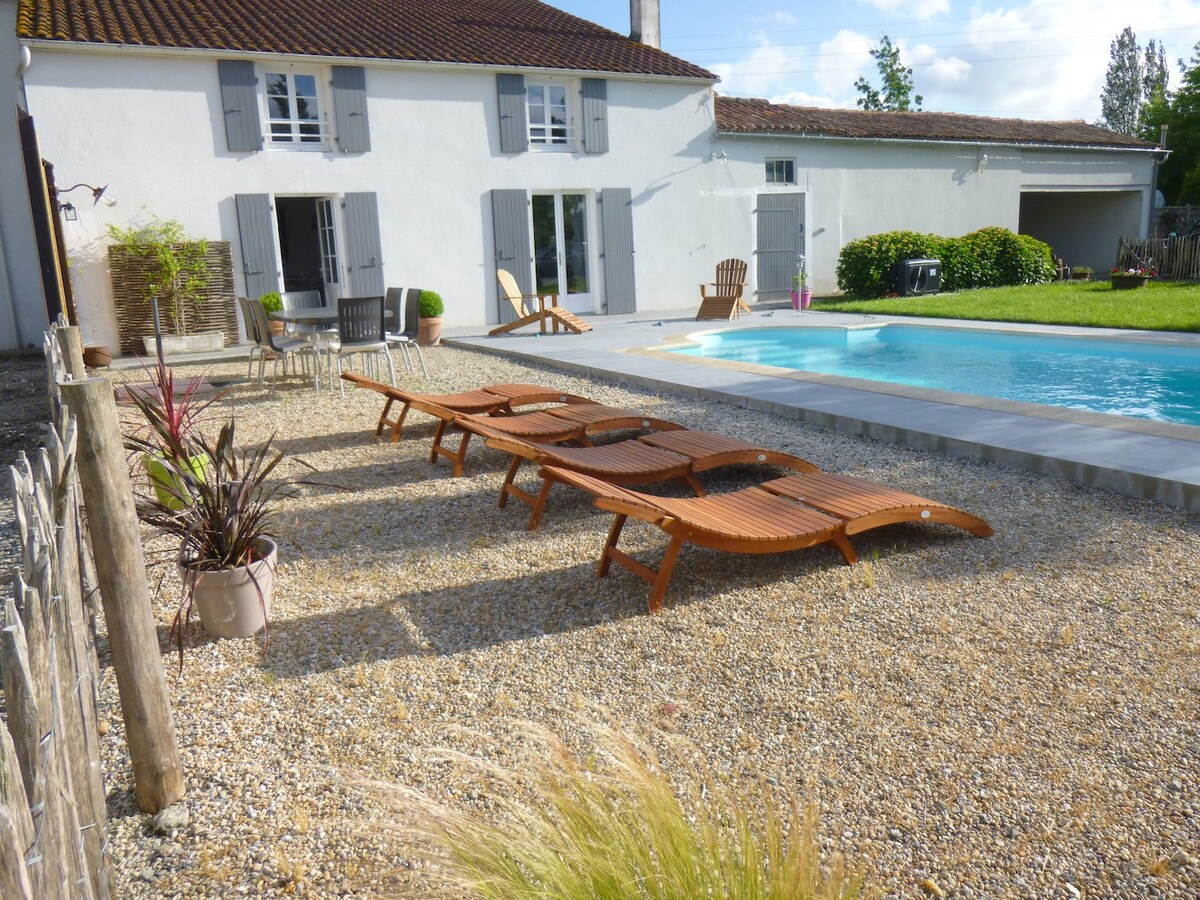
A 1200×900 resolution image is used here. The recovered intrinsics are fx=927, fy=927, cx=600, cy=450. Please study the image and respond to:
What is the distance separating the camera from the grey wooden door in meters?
17.1

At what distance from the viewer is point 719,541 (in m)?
3.49

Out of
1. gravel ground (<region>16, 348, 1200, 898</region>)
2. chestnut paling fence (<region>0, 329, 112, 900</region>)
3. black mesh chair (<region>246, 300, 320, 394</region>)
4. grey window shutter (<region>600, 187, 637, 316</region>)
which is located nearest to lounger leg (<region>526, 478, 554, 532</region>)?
gravel ground (<region>16, 348, 1200, 898</region>)

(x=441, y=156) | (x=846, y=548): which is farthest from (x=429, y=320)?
(x=846, y=548)

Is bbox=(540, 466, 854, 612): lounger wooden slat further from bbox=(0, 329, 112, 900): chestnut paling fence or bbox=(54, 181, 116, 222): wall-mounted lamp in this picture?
bbox=(54, 181, 116, 222): wall-mounted lamp

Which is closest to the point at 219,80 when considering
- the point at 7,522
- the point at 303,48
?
the point at 303,48

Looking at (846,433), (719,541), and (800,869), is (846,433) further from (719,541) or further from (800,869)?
(800,869)

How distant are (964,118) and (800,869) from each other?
878 inches

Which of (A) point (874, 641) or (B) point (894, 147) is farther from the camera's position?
(B) point (894, 147)

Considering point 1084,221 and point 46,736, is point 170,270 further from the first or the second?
point 1084,221

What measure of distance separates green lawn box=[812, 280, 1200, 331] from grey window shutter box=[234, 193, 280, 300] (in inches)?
334

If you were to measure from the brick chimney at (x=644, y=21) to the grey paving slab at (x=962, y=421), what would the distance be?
953cm

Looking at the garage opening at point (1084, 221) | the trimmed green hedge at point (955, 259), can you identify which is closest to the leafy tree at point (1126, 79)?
the garage opening at point (1084, 221)

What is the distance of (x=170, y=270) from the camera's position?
12023 mm

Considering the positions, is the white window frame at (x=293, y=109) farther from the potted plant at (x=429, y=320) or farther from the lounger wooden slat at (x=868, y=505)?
the lounger wooden slat at (x=868, y=505)
